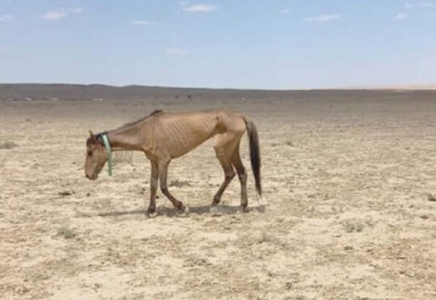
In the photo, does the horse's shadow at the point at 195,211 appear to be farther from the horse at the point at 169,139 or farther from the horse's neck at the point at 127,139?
the horse's neck at the point at 127,139

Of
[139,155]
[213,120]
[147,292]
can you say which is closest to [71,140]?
[139,155]

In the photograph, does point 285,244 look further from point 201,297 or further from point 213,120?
point 213,120

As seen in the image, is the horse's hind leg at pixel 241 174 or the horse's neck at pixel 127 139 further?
the horse's hind leg at pixel 241 174

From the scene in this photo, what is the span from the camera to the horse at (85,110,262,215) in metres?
10.2

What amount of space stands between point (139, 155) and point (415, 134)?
11172 millimetres

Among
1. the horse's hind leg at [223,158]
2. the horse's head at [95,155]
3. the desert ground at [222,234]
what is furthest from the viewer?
the horse's hind leg at [223,158]

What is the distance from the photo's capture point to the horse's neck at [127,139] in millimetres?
10250

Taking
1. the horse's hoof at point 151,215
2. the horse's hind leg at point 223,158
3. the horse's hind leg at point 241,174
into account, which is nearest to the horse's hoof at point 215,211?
the horse's hind leg at point 223,158

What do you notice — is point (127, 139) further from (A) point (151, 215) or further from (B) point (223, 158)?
(B) point (223, 158)

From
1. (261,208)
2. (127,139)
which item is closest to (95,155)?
(127,139)

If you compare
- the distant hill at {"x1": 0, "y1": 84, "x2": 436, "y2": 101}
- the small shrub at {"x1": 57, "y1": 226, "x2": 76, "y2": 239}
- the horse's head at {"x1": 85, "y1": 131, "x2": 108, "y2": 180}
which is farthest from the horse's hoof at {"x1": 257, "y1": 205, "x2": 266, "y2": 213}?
the distant hill at {"x1": 0, "y1": 84, "x2": 436, "y2": 101}

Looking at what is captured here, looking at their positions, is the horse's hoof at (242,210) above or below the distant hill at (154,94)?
above

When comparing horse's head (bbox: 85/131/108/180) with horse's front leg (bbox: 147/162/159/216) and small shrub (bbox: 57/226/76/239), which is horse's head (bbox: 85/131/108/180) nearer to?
horse's front leg (bbox: 147/162/159/216)

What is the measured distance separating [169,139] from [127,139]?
654 mm
